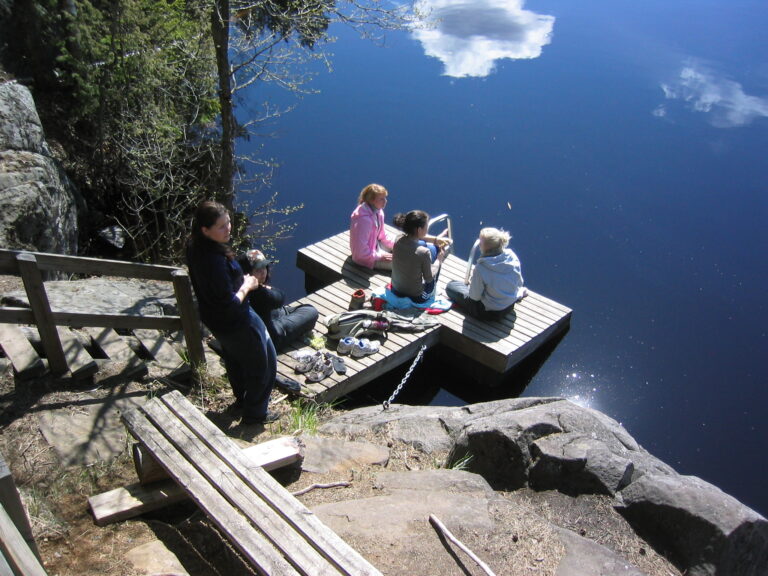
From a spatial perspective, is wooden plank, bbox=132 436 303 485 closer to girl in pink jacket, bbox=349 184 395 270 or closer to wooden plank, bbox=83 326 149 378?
wooden plank, bbox=83 326 149 378

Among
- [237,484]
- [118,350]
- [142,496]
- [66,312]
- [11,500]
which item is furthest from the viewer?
[118,350]

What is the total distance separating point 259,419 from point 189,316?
0.89m

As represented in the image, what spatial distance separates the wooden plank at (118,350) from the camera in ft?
16.8

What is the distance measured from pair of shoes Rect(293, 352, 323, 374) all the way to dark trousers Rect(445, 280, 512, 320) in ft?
6.59

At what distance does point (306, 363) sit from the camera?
6.53m

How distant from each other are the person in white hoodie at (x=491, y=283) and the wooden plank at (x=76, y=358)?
13.1 feet

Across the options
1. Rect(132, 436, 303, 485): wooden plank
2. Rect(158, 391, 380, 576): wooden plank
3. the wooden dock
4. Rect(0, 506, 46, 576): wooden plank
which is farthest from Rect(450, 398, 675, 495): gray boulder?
Rect(0, 506, 46, 576): wooden plank

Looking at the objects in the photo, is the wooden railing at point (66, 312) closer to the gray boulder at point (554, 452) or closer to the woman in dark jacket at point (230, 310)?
the woman in dark jacket at point (230, 310)

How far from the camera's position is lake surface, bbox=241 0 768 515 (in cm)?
823

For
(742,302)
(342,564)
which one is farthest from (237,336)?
(742,302)

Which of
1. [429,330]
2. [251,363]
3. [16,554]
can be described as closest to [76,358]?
[251,363]

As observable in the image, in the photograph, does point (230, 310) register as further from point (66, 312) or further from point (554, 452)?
point (554, 452)

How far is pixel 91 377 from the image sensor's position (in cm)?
497

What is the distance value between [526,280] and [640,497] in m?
5.99
